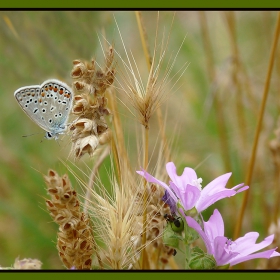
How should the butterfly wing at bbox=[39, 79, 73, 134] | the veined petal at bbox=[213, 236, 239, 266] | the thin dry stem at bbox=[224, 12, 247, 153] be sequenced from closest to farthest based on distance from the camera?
the veined petal at bbox=[213, 236, 239, 266] < the butterfly wing at bbox=[39, 79, 73, 134] < the thin dry stem at bbox=[224, 12, 247, 153]

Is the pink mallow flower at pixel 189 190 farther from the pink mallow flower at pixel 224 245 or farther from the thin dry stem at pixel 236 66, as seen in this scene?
the thin dry stem at pixel 236 66

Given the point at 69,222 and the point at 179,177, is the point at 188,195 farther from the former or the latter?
the point at 69,222

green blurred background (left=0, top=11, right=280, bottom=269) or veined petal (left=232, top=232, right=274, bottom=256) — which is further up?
green blurred background (left=0, top=11, right=280, bottom=269)

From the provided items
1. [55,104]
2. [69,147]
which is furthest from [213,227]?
[69,147]

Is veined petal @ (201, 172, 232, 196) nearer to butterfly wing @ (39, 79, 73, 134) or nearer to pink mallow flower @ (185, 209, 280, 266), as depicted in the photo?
pink mallow flower @ (185, 209, 280, 266)

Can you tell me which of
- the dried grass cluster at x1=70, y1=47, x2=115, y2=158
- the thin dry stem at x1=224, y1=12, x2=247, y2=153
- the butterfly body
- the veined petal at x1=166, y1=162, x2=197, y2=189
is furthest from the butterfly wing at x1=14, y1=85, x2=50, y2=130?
the thin dry stem at x1=224, y1=12, x2=247, y2=153

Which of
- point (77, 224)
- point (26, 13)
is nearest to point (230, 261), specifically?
point (77, 224)

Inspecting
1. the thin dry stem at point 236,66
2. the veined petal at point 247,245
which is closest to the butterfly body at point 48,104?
the veined petal at point 247,245
